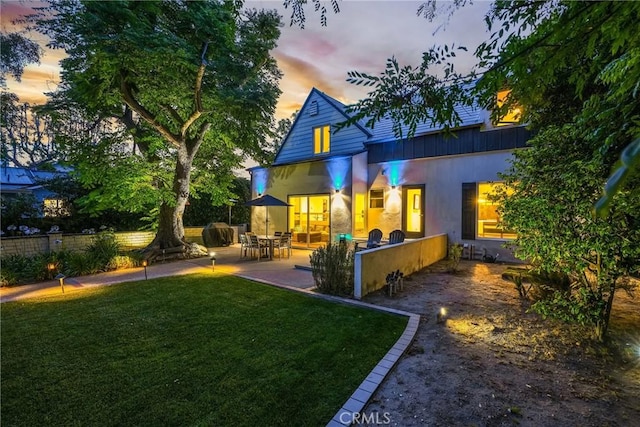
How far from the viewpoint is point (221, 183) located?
13578 mm

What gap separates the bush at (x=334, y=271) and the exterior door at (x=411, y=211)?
5807 mm

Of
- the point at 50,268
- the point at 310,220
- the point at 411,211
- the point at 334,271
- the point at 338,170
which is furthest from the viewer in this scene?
the point at 310,220

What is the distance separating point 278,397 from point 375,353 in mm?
1461

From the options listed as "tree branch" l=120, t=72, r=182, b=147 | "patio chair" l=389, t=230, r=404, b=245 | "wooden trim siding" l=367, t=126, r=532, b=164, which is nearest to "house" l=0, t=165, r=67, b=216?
"tree branch" l=120, t=72, r=182, b=147

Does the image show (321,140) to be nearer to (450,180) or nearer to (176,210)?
(450,180)

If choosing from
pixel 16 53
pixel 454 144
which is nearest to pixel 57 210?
pixel 16 53

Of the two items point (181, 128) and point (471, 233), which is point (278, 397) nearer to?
point (471, 233)

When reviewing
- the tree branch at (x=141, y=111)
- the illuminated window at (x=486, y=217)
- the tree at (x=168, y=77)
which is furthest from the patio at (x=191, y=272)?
the illuminated window at (x=486, y=217)

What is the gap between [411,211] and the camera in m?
12.0

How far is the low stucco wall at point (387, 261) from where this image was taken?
6129 millimetres

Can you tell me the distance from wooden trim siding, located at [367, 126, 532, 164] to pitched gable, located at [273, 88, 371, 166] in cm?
125

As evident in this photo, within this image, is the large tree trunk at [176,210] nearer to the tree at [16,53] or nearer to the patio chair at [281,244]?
the patio chair at [281,244]

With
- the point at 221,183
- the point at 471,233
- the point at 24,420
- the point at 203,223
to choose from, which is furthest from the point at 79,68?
the point at 471,233

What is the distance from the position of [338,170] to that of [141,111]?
7.46 meters
